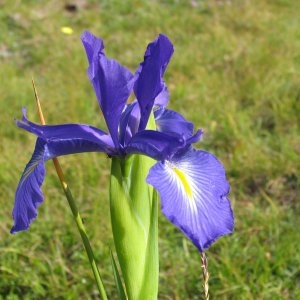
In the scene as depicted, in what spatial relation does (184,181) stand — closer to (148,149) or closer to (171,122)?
(148,149)

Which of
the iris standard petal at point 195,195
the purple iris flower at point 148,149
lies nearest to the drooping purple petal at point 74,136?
the purple iris flower at point 148,149

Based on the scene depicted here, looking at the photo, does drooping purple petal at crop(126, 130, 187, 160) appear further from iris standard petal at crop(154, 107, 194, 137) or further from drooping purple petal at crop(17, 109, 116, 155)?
iris standard petal at crop(154, 107, 194, 137)

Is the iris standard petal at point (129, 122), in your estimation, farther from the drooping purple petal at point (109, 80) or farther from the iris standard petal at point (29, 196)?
the iris standard petal at point (29, 196)

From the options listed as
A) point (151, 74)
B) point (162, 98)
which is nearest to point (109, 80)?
point (151, 74)

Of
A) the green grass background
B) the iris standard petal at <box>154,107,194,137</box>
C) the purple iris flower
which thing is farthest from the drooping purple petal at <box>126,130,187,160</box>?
the green grass background

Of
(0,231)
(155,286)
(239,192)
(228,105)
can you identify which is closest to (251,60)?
(228,105)

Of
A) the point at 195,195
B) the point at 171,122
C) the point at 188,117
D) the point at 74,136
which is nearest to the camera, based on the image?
the point at 195,195

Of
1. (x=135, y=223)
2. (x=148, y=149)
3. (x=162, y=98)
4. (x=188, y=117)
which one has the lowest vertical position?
(x=135, y=223)
